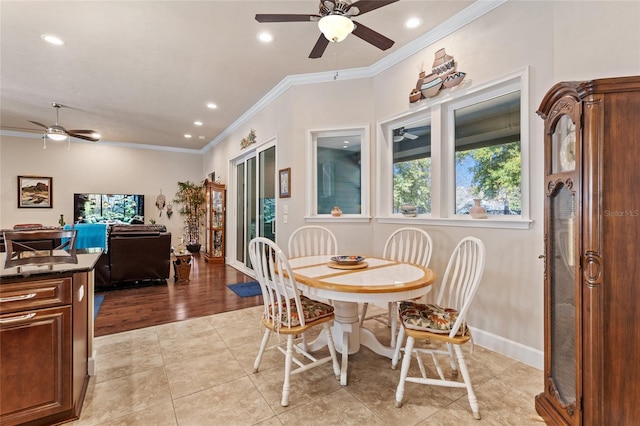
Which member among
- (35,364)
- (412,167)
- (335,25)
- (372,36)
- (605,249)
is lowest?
(35,364)

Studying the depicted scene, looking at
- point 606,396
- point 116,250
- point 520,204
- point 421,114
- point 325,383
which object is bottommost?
point 325,383

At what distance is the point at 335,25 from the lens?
73.0 inches

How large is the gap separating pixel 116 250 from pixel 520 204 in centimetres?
497

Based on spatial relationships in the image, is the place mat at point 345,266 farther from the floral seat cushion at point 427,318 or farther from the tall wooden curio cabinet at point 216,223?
the tall wooden curio cabinet at point 216,223

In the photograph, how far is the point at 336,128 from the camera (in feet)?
12.3

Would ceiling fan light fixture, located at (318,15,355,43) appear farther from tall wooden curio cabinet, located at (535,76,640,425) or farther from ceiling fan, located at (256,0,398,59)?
tall wooden curio cabinet, located at (535,76,640,425)

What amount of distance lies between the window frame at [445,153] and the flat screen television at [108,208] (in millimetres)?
6798

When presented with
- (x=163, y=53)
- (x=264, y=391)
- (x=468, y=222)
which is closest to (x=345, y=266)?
(x=264, y=391)

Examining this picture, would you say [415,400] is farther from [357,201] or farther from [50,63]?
[50,63]

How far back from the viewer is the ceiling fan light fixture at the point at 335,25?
1837 mm

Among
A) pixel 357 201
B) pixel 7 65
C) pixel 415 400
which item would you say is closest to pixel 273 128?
pixel 357 201

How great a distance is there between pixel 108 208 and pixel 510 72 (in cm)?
863

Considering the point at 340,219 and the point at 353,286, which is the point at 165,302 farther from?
the point at 353,286

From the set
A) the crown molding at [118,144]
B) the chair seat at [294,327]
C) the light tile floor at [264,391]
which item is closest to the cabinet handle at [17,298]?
the light tile floor at [264,391]
